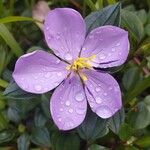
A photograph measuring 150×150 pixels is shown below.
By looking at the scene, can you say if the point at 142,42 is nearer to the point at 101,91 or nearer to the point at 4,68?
the point at 101,91

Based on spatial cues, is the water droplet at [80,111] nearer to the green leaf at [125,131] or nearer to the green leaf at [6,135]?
the green leaf at [125,131]

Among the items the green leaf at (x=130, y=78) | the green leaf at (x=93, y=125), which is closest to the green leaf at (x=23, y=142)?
the green leaf at (x=93, y=125)

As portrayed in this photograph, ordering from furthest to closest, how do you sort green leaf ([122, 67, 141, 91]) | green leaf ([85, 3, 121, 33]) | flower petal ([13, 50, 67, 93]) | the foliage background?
green leaf ([122, 67, 141, 91]), the foliage background, green leaf ([85, 3, 121, 33]), flower petal ([13, 50, 67, 93])

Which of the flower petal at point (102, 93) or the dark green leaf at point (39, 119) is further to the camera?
the dark green leaf at point (39, 119)

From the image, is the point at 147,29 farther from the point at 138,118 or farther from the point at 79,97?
the point at 79,97

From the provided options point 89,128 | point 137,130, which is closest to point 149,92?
point 137,130

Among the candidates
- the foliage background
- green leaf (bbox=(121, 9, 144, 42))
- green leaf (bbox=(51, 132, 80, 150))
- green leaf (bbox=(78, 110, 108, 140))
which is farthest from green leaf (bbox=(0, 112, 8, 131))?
green leaf (bbox=(121, 9, 144, 42))

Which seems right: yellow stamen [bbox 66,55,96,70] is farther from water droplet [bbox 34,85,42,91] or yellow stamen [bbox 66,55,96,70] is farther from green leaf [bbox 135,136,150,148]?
green leaf [bbox 135,136,150,148]
